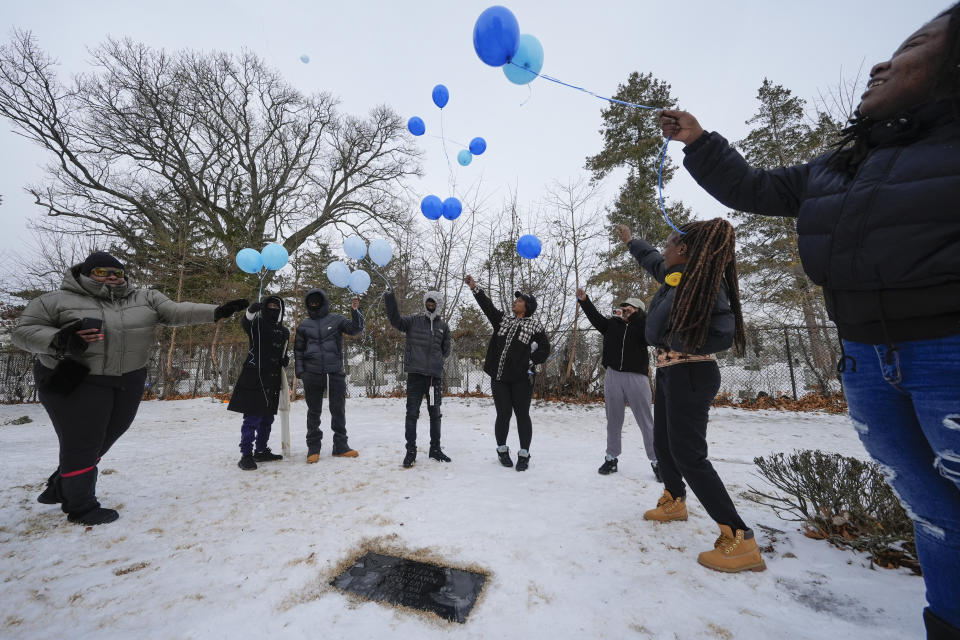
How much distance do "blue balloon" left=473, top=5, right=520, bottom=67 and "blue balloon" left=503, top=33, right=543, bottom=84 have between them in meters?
0.16

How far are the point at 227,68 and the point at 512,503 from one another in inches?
890

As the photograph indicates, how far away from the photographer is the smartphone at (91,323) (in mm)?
2768

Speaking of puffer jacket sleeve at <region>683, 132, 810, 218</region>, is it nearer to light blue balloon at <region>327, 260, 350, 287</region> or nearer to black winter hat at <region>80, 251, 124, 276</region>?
black winter hat at <region>80, 251, 124, 276</region>

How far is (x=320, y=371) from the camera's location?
4840 mm

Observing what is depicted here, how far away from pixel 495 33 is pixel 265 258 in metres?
3.85

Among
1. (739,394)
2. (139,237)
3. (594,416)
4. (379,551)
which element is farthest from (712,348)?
(139,237)

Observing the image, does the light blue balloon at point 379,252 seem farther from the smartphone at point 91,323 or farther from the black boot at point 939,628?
the black boot at point 939,628

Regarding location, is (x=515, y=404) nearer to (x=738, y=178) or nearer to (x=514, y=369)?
(x=514, y=369)

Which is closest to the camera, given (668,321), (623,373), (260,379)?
(668,321)

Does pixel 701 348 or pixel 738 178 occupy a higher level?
pixel 738 178

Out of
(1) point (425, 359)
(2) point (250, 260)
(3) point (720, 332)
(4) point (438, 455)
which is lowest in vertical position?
(4) point (438, 455)

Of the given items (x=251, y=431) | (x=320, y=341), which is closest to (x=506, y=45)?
(x=320, y=341)

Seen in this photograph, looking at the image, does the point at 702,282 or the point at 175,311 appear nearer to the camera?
the point at 702,282

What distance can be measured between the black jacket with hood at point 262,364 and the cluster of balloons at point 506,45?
3.75m
